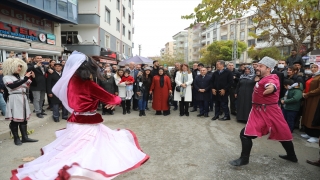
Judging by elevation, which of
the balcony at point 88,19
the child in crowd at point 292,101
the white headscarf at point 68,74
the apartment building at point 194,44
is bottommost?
the child in crowd at point 292,101

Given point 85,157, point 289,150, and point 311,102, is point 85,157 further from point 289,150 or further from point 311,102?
point 311,102

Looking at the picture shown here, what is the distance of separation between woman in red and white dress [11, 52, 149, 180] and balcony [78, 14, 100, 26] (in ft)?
59.7

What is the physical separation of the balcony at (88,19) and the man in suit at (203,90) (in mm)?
14529

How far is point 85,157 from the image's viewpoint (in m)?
2.71

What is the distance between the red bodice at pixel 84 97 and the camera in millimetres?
3117

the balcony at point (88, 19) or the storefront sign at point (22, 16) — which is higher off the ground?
the balcony at point (88, 19)

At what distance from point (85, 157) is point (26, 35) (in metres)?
13.7

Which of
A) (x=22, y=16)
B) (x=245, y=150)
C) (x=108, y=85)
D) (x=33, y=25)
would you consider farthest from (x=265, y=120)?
(x=33, y=25)

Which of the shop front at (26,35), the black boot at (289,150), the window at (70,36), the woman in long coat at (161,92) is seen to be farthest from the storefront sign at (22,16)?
the black boot at (289,150)

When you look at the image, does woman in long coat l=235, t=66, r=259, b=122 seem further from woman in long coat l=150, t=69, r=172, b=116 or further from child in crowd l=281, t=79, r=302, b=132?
woman in long coat l=150, t=69, r=172, b=116

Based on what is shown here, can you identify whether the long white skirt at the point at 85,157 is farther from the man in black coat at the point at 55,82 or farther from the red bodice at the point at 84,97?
the man in black coat at the point at 55,82

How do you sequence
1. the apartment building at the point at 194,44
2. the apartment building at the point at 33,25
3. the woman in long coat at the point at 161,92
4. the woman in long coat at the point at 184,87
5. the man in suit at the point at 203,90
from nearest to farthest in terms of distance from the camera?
1. the man in suit at the point at 203,90
2. the woman in long coat at the point at 184,87
3. the woman in long coat at the point at 161,92
4. the apartment building at the point at 33,25
5. the apartment building at the point at 194,44

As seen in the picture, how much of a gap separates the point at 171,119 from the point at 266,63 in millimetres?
4402

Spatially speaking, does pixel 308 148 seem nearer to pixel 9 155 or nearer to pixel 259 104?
pixel 259 104
